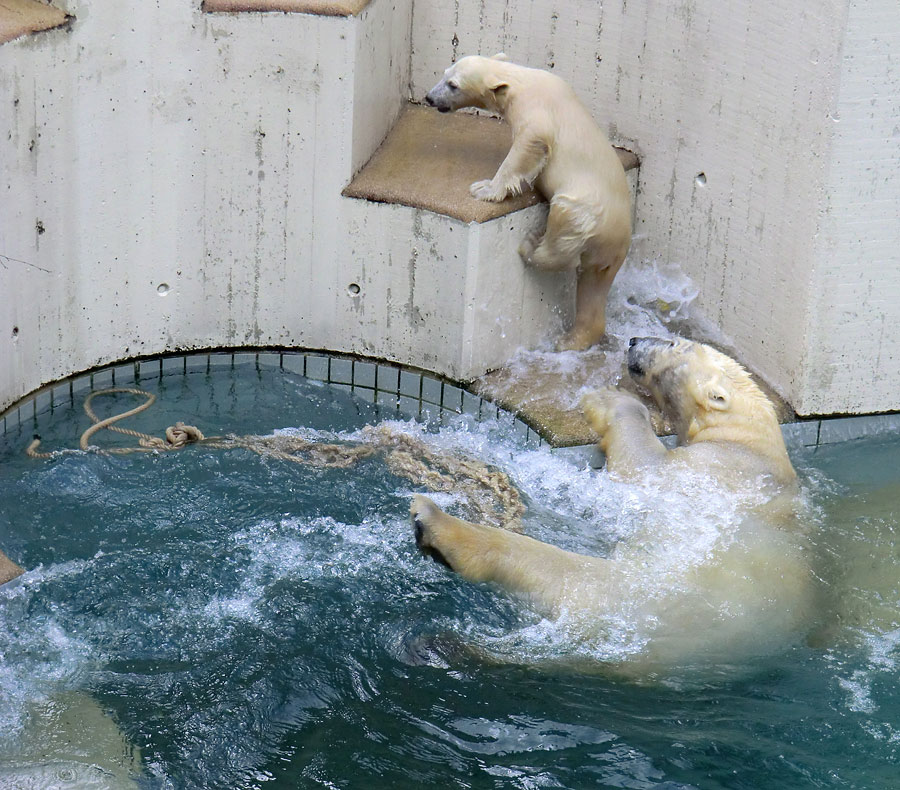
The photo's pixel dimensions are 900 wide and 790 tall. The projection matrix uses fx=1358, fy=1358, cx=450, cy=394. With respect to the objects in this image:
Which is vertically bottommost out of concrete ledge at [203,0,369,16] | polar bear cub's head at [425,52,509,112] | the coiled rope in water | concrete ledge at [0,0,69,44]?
the coiled rope in water

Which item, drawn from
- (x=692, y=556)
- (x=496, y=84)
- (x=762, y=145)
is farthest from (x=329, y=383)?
(x=692, y=556)

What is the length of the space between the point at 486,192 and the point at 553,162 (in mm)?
333

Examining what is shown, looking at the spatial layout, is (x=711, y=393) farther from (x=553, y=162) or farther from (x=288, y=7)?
(x=288, y=7)

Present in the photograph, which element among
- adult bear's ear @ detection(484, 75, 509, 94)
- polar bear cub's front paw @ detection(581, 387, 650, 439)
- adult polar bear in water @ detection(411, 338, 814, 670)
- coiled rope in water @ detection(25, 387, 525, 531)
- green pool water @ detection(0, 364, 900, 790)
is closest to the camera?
green pool water @ detection(0, 364, 900, 790)

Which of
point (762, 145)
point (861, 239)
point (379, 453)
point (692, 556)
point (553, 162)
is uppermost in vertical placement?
point (762, 145)

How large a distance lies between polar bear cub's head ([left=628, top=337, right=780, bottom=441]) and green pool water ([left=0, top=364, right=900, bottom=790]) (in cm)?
46

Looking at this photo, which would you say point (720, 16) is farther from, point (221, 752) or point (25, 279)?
point (221, 752)

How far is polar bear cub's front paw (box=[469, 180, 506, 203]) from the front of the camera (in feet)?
20.3

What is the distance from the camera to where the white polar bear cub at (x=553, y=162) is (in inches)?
242

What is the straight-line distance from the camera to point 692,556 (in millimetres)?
4742

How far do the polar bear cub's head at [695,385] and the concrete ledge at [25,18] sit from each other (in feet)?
9.27

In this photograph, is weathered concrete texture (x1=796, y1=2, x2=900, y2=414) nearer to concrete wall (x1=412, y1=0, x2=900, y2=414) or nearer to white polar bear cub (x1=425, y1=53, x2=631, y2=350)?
concrete wall (x1=412, y1=0, x2=900, y2=414)

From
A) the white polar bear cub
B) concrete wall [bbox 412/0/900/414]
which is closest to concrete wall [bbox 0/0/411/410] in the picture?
the white polar bear cub

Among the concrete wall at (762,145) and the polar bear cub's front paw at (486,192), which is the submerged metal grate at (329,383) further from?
the concrete wall at (762,145)
